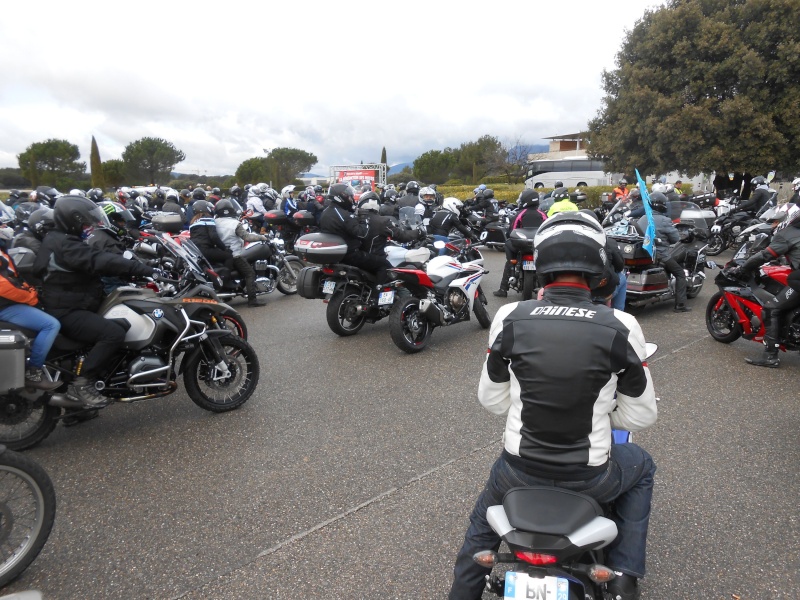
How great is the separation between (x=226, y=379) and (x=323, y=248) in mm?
2225

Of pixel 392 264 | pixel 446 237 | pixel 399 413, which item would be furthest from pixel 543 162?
pixel 399 413

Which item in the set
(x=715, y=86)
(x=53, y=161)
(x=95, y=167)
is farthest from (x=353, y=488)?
(x=53, y=161)

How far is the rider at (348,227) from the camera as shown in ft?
21.4

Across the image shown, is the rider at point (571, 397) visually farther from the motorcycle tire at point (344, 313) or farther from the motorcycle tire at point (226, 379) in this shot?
the motorcycle tire at point (344, 313)

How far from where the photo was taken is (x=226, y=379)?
4.62 metres

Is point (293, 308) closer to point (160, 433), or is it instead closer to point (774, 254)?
point (160, 433)

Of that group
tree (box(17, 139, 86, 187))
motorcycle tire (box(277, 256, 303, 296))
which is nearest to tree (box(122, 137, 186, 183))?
tree (box(17, 139, 86, 187))

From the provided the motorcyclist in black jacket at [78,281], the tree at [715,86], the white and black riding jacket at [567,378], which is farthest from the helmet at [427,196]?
the tree at [715,86]

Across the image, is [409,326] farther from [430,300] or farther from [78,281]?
[78,281]

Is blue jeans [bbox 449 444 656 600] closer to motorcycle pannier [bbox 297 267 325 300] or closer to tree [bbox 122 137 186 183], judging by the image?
motorcycle pannier [bbox 297 267 325 300]

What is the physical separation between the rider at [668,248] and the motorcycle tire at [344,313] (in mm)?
4278

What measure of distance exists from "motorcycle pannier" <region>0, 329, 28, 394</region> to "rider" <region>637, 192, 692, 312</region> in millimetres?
7454

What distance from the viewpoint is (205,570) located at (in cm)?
274

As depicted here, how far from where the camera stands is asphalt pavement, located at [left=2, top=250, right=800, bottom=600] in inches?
106
